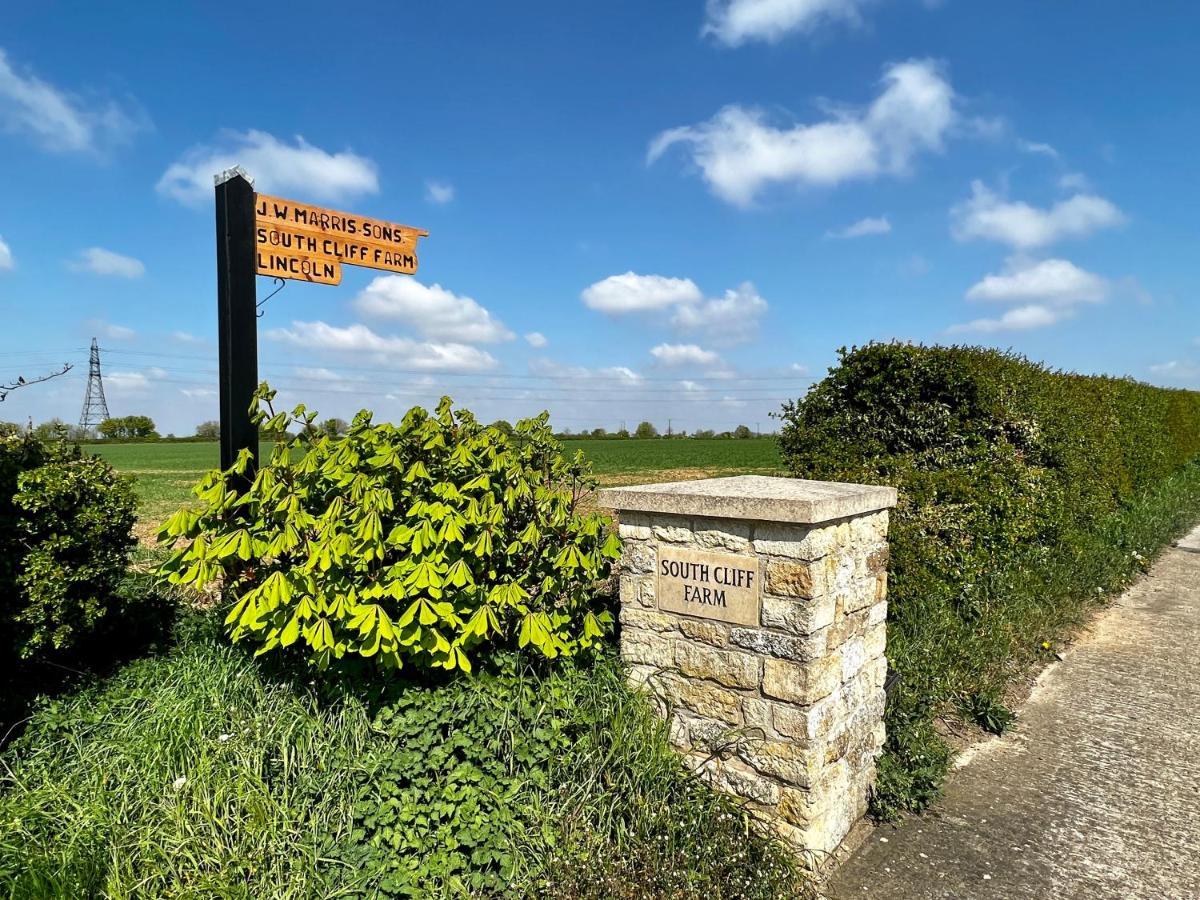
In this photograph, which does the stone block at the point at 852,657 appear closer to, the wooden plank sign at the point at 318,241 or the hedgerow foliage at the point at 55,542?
the wooden plank sign at the point at 318,241

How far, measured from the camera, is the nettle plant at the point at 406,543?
283 centimetres

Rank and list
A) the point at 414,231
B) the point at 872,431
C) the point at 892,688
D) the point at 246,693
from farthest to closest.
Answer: the point at 872,431 < the point at 414,231 < the point at 892,688 < the point at 246,693

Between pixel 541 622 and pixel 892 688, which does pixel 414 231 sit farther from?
pixel 892 688

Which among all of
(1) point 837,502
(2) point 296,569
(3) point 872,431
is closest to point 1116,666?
(3) point 872,431

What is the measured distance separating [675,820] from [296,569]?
180 cm

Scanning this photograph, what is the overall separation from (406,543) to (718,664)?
1408 mm

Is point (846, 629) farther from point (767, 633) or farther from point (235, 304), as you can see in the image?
point (235, 304)

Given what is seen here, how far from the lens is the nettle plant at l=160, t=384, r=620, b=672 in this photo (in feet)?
9.28

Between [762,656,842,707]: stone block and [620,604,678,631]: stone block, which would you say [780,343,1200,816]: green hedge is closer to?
[762,656,842,707]: stone block

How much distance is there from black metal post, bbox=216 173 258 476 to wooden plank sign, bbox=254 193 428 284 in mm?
74

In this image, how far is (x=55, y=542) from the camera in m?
3.40

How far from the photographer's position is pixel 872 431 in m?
5.85

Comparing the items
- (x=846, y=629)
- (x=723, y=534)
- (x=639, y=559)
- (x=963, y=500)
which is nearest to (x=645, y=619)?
(x=639, y=559)

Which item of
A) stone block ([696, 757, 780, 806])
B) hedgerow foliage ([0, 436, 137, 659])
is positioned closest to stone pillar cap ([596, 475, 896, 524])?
stone block ([696, 757, 780, 806])
